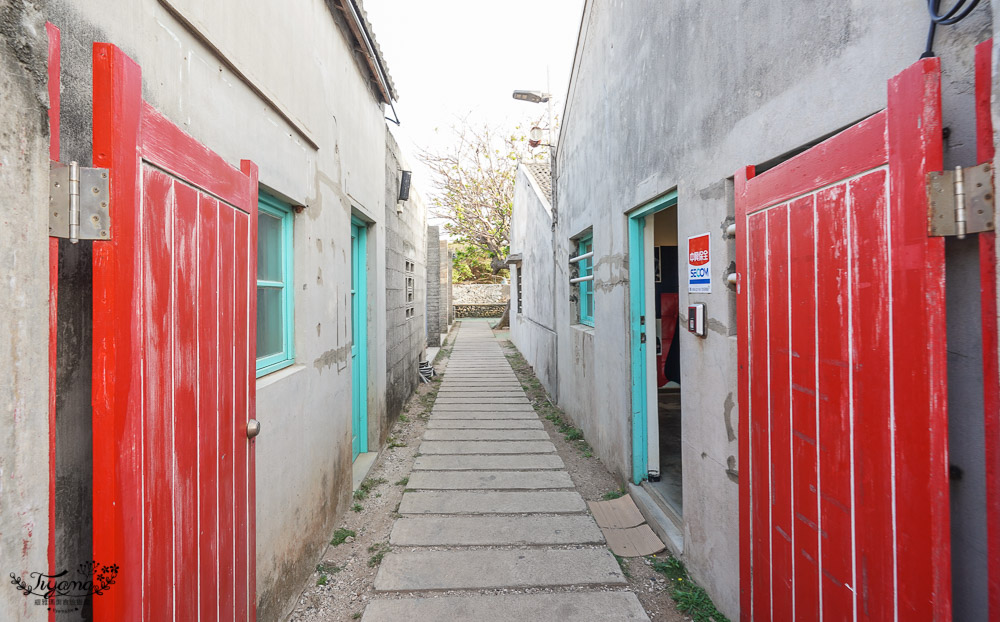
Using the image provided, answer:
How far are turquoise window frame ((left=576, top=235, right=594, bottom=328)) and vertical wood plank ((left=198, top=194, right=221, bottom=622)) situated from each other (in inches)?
169

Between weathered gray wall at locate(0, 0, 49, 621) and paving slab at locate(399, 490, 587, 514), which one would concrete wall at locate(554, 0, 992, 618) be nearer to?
paving slab at locate(399, 490, 587, 514)

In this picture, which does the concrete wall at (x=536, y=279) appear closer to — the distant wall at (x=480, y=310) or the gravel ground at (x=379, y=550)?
the gravel ground at (x=379, y=550)

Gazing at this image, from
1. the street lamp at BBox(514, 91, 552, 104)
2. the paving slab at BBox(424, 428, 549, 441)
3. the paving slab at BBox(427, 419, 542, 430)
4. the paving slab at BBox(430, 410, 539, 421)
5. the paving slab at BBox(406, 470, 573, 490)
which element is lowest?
the paving slab at BBox(406, 470, 573, 490)

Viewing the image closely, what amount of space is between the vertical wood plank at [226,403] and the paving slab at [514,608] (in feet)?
3.27

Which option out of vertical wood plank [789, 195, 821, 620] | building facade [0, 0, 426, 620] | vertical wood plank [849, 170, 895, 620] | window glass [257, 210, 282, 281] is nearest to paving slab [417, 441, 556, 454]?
building facade [0, 0, 426, 620]

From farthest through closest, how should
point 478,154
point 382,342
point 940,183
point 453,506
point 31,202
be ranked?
point 478,154 < point 382,342 < point 453,506 < point 940,183 < point 31,202

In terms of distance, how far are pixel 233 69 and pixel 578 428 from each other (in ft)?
15.4

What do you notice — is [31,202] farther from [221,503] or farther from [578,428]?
[578,428]

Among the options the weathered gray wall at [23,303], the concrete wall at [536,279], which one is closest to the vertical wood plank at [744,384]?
the weathered gray wall at [23,303]

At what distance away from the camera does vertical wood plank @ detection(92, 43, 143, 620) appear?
110cm

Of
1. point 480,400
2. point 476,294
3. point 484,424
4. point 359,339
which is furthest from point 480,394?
point 476,294

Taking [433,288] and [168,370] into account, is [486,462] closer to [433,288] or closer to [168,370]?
[168,370]

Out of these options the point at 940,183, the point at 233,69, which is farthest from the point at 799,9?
the point at 233,69

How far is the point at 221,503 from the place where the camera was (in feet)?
5.45
